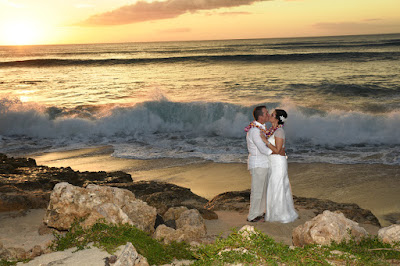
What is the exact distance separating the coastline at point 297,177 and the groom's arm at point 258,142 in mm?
2600

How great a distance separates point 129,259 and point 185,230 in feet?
6.09

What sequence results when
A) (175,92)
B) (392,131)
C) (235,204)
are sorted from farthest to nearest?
(175,92), (392,131), (235,204)

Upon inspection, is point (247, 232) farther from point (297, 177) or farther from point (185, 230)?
point (297, 177)

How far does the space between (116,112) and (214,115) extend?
5.13 metres

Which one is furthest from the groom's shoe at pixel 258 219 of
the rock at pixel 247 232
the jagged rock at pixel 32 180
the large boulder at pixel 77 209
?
the jagged rock at pixel 32 180

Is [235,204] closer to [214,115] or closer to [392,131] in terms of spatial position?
[392,131]

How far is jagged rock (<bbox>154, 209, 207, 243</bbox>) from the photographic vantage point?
4980 millimetres

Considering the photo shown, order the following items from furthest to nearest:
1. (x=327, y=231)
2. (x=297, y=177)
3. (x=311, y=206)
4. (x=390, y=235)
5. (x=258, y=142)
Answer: (x=297, y=177) < (x=311, y=206) < (x=258, y=142) < (x=327, y=231) < (x=390, y=235)

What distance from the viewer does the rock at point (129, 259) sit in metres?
3.40

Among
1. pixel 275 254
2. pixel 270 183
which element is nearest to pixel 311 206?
pixel 270 183

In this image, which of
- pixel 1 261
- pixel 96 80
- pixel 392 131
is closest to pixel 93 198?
pixel 1 261

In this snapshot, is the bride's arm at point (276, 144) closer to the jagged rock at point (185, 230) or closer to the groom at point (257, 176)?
the groom at point (257, 176)

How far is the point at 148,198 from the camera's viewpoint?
21.9ft

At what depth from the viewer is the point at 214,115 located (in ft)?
63.0
